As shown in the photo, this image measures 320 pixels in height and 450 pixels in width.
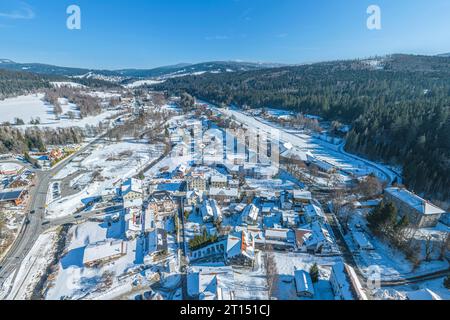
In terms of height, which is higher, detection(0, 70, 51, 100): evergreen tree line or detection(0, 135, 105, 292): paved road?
detection(0, 70, 51, 100): evergreen tree line

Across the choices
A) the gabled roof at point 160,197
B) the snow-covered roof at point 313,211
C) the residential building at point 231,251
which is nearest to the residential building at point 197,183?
the gabled roof at point 160,197

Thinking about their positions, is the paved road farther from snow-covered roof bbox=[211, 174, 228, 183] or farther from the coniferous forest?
the coniferous forest

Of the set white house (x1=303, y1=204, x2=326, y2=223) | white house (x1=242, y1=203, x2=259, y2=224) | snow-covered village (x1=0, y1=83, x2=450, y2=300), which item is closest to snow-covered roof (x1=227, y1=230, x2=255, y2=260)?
snow-covered village (x1=0, y1=83, x2=450, y2=300)

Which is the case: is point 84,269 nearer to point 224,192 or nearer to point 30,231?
point 30,231

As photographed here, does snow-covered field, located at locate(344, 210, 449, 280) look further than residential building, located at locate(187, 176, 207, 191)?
No

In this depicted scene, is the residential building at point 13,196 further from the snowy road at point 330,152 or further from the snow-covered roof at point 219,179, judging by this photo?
the snowy road at point 330,152
